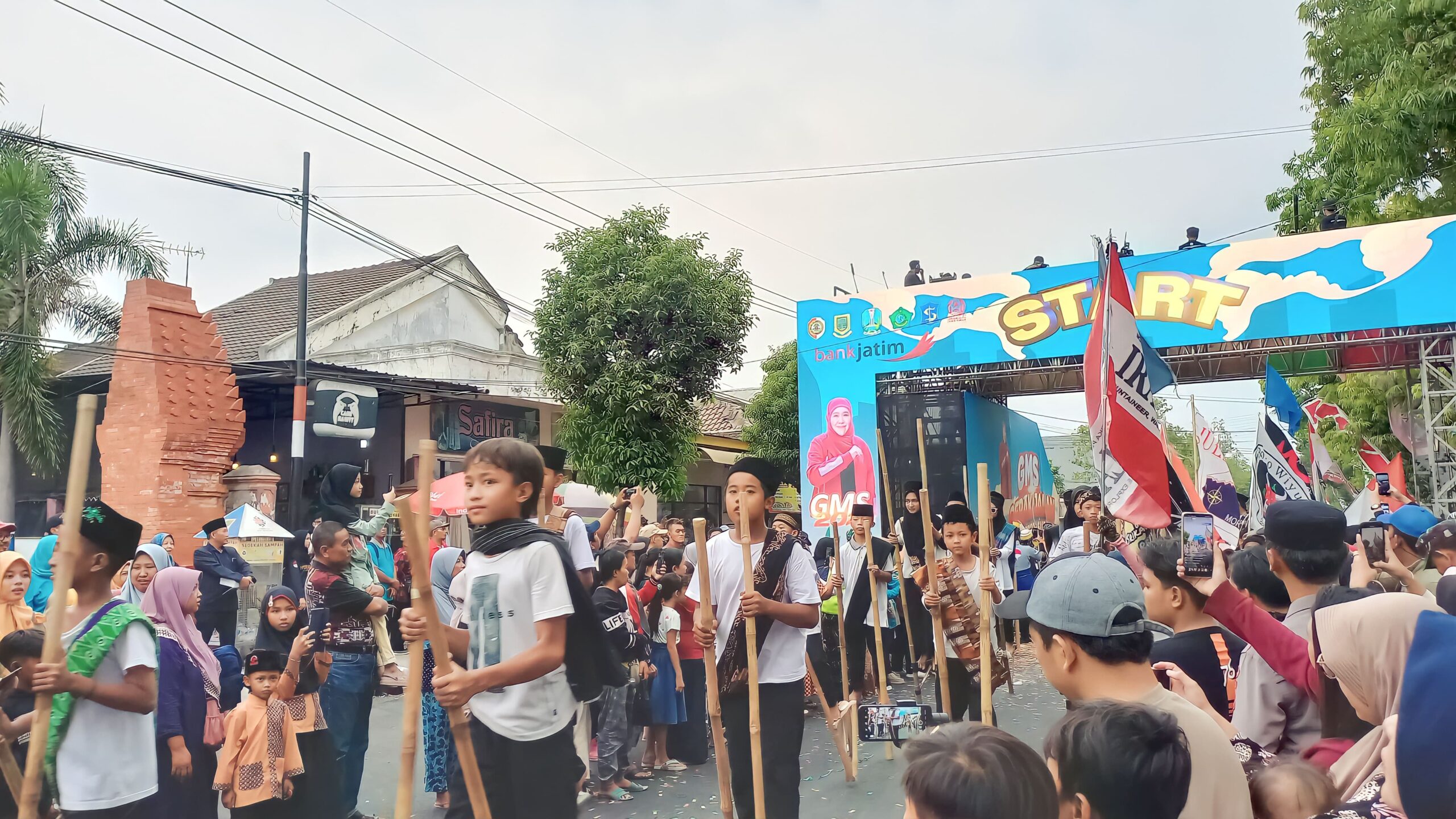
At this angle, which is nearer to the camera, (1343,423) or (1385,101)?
(1385,101)

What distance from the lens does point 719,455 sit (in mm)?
27938

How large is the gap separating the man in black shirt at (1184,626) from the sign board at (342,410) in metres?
15.8

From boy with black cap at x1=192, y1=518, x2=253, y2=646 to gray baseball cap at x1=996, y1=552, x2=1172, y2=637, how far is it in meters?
7.09

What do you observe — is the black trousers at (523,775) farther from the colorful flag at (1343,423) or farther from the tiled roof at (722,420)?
the tiled roof at (722,420)

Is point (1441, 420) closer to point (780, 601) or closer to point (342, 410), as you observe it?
point (780, 601)

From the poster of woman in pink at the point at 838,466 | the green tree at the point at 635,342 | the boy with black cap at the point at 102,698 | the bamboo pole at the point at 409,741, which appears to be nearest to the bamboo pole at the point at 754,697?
the bamboo pole at the point at 409,741

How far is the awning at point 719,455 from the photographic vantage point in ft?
88.9

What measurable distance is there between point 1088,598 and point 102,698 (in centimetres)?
316

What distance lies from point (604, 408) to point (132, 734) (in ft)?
51.0

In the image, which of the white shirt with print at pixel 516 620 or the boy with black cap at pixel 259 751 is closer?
the white shirt with print at pixel 516 620

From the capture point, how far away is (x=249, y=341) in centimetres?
2233

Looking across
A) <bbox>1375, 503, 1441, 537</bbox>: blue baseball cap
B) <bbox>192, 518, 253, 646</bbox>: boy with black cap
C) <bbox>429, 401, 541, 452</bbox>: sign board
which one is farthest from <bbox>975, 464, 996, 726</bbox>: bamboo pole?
<bbox>429, 401, 541, 452</bbox>: sign board

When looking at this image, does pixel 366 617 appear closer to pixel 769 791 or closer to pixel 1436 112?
pixel 769 791

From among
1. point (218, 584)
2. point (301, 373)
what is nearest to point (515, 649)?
point (218, 584)
